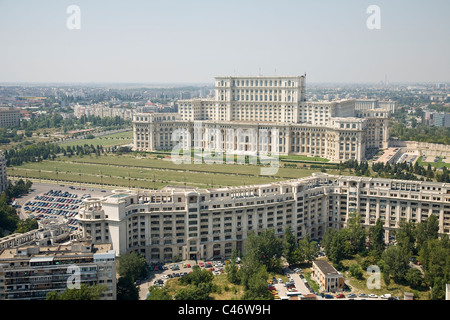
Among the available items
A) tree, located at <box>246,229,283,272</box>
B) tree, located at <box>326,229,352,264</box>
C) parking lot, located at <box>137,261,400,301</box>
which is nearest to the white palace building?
tree, located at <box>326,229,352,264</box>

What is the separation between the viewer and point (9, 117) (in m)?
29.1

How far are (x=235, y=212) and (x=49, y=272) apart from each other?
382 cm

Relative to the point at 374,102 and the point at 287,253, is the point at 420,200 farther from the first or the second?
the point at 374,102

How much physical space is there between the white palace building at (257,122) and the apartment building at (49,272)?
14.1 meters

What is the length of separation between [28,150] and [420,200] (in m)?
16.5

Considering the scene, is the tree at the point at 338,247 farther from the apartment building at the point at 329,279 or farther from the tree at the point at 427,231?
the tree at the point at 427,231

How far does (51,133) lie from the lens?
93.0 feet

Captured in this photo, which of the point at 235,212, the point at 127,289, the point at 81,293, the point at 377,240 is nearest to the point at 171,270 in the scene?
the point at 127,289

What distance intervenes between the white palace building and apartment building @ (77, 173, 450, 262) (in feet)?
30.1

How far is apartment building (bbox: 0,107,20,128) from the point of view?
28.3 metres

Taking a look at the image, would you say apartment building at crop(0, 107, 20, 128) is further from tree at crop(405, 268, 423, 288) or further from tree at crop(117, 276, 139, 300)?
tree at crop(405, 268, 423, 288)

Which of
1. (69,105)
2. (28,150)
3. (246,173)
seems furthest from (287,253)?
(69,105)

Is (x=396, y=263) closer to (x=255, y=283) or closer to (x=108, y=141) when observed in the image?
Answer: (x=255, y=283)

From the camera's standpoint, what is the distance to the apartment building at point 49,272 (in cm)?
667
